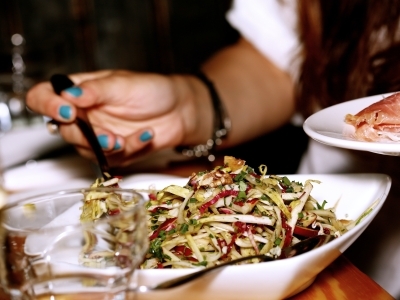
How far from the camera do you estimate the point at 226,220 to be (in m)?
0.62

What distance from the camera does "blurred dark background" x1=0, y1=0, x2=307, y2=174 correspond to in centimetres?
396

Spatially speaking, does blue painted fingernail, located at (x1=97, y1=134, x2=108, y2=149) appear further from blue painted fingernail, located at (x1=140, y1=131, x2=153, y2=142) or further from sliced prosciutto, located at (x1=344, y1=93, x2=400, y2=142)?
sliced prosciutto, located at (x1=344, y1=93, x2=400, y2=142)

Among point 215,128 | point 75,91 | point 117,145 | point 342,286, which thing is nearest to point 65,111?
point 75,91

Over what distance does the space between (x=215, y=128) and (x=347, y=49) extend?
49 cm

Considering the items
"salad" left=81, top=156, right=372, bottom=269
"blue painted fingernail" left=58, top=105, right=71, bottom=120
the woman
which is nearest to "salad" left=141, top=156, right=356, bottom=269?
"salad" left=81, top=156, right=372, bottom=269

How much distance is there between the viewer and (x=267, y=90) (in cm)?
175

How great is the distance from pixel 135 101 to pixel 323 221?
80cm

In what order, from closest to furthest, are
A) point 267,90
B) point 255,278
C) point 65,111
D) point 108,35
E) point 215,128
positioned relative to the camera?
point 255,278 < point 65,111 < point 215,128 < point 267,90 < point 108,35

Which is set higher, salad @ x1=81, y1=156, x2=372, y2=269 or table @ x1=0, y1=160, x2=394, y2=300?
salad @ x1=81, y1=156, x2=372, y2=269

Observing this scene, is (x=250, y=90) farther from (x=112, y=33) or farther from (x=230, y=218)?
(x=112, y=33)

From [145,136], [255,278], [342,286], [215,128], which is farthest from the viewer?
[215,128]

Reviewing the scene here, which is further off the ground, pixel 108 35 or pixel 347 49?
pixel 347 49

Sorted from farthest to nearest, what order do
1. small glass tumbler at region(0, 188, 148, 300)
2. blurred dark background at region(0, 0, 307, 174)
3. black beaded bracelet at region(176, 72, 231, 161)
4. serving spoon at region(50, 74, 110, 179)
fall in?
blurred dark background at region(0, 0, 307, 174) → black beaded bracelet at region(176, 72, 231, 161) → serving spoon at region(50, 74, 110, 179) → small glass tumbler at region(0, 188, 148, 300)

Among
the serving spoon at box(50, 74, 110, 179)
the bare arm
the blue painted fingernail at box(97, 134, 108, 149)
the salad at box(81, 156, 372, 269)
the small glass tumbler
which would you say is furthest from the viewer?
the bare arm
